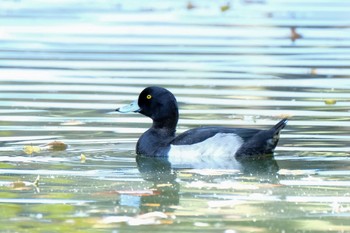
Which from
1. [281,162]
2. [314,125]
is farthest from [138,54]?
[281,162]

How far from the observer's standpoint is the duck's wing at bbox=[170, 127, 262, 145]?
12.7 meters

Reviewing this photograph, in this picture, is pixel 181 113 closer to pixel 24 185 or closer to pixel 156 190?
pixel 156 190

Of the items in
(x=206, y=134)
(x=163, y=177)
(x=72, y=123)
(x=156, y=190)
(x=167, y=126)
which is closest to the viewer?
(x=156, y=190)

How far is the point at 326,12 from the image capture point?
29516 mm

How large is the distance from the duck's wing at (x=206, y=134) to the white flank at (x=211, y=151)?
0.11 ft

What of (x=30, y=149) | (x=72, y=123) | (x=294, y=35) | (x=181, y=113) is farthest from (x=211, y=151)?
(x=294, y=35)

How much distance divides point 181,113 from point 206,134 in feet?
9.08

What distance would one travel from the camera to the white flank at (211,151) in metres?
12.7

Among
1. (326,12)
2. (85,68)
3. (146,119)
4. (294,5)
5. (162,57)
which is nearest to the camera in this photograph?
(146,119)

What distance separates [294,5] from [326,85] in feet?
46.1

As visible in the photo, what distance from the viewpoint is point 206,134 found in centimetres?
1273

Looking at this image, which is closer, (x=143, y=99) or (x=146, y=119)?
(x=143, y=99)

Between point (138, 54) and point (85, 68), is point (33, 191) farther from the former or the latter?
point (138, 54)

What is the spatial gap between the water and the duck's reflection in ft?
0.06
